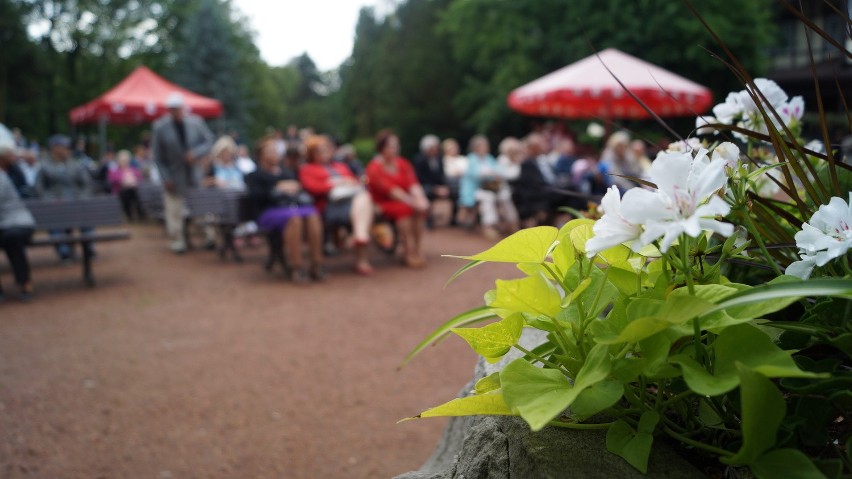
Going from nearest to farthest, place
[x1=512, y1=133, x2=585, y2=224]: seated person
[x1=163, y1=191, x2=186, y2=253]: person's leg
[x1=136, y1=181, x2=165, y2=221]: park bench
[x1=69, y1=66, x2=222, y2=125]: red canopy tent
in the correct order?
[x1=512, y1=133, x2=585, y2=224]: seated person < [x1=163, y1=191, x2=186, y2=253]: person's leg < [x1=136, y1=181, x2=165, y2=221]: park bench < [x1=69, y1=66, x2=222, y2=125]: red canopy tent

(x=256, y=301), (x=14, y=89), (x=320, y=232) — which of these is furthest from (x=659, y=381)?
(x=14, y=89)

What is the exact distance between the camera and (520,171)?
10945mm

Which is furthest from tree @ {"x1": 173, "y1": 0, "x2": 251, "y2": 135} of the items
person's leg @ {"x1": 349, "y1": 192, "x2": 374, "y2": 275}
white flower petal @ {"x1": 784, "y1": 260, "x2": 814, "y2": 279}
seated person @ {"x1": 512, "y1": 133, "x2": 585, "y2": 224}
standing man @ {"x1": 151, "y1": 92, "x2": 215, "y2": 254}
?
white flower petal @ {"x1": 784, "y1": 260, "x2": 814, "y2": 279}

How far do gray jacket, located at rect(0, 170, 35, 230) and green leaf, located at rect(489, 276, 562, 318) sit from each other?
740cm

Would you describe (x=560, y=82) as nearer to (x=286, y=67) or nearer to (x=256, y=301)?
(x=256, y=301)

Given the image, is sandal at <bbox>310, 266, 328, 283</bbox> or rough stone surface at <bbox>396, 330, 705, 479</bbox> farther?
sandal at <bbox>310, 266, 328, 283</bbox>

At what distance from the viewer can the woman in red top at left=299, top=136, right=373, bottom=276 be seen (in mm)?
8984

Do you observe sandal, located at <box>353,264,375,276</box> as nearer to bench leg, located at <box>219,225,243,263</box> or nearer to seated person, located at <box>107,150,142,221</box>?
bench leg, located at <box>219,225,243,263</box>

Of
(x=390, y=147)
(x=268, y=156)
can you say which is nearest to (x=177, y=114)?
(x=268, y=156)

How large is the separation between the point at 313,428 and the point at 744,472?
10.3 feet

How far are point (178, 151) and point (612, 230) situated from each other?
10.1 meters

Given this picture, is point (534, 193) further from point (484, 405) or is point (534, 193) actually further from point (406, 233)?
point (484, 405)

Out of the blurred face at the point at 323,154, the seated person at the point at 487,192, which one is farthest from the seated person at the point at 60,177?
the seated person at the point at 487,192

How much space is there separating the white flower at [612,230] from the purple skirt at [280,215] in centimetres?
738
